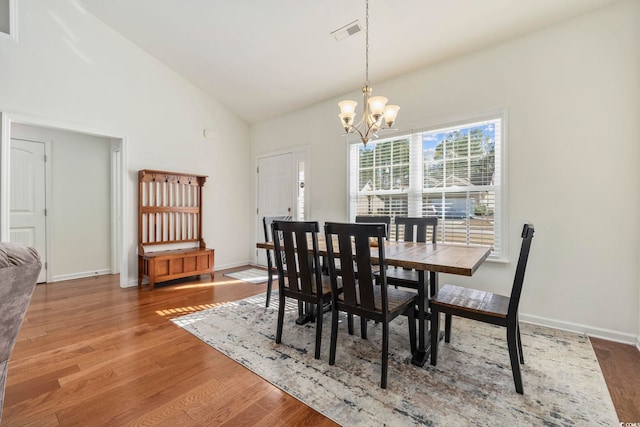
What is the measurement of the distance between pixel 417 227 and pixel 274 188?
2942 millimetres

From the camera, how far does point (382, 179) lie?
383 centimetres

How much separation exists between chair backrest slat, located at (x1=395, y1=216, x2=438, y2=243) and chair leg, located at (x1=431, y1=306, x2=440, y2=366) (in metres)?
1.03

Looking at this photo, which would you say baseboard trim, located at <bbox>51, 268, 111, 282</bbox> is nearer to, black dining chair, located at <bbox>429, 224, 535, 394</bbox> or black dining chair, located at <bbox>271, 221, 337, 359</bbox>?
black dining chair, located at <bbox>271, 221, 337, 359</bbox>

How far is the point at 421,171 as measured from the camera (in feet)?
11.4

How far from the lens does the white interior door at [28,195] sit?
397 centimetres

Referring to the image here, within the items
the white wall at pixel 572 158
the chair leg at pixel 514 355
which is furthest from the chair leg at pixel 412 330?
the white wall at pixel 572 158

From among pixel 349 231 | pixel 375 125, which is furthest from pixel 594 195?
pixel 349 231

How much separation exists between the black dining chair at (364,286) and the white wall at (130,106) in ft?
11.6

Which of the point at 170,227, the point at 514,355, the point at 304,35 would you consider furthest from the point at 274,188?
the point at 514,355

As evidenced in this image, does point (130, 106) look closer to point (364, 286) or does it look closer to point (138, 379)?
point (138, 379)

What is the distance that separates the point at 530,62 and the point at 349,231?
8.57 ft

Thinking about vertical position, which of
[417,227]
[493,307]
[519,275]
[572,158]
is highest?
[572,158]

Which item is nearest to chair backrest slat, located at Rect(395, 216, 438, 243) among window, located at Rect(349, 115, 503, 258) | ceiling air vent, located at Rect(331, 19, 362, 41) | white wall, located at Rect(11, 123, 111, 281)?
window, located at Rect(349, 115, 503, 258)

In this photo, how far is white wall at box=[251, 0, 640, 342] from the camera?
239 cm
